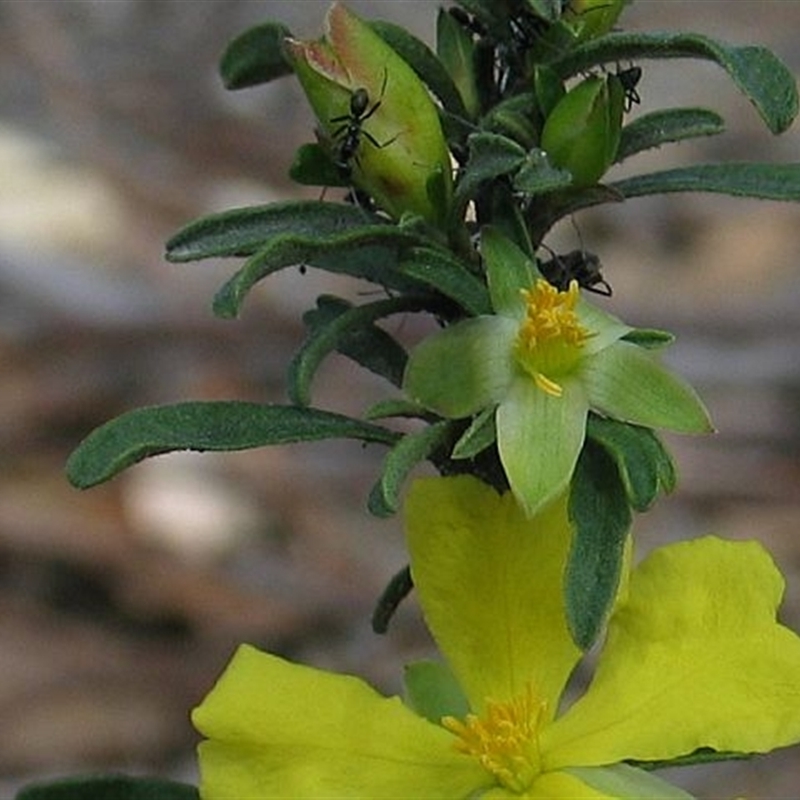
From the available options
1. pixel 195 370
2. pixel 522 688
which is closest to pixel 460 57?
pixel 522 688

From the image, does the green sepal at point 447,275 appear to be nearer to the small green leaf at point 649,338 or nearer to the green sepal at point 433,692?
the small green leaf at point 649,338

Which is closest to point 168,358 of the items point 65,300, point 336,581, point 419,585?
point 65,300

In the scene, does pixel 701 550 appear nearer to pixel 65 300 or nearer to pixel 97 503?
pixel 97 503

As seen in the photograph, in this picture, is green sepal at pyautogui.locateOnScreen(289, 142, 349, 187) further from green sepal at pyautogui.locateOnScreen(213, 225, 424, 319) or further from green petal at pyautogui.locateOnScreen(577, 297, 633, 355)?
green petal at pyautogui.locateOnScreen(577, 297, 633, 355)

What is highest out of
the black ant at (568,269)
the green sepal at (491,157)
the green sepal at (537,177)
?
the green sepal at (491,157)

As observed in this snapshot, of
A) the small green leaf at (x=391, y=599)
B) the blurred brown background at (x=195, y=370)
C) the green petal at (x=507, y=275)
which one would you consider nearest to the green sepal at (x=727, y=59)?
the green petal at (x=507, y=275)

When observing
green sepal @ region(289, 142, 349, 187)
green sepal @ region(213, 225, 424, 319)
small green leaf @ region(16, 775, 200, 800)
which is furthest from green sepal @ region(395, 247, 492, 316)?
small green leaf @ region(16, 775, 200, 800)
